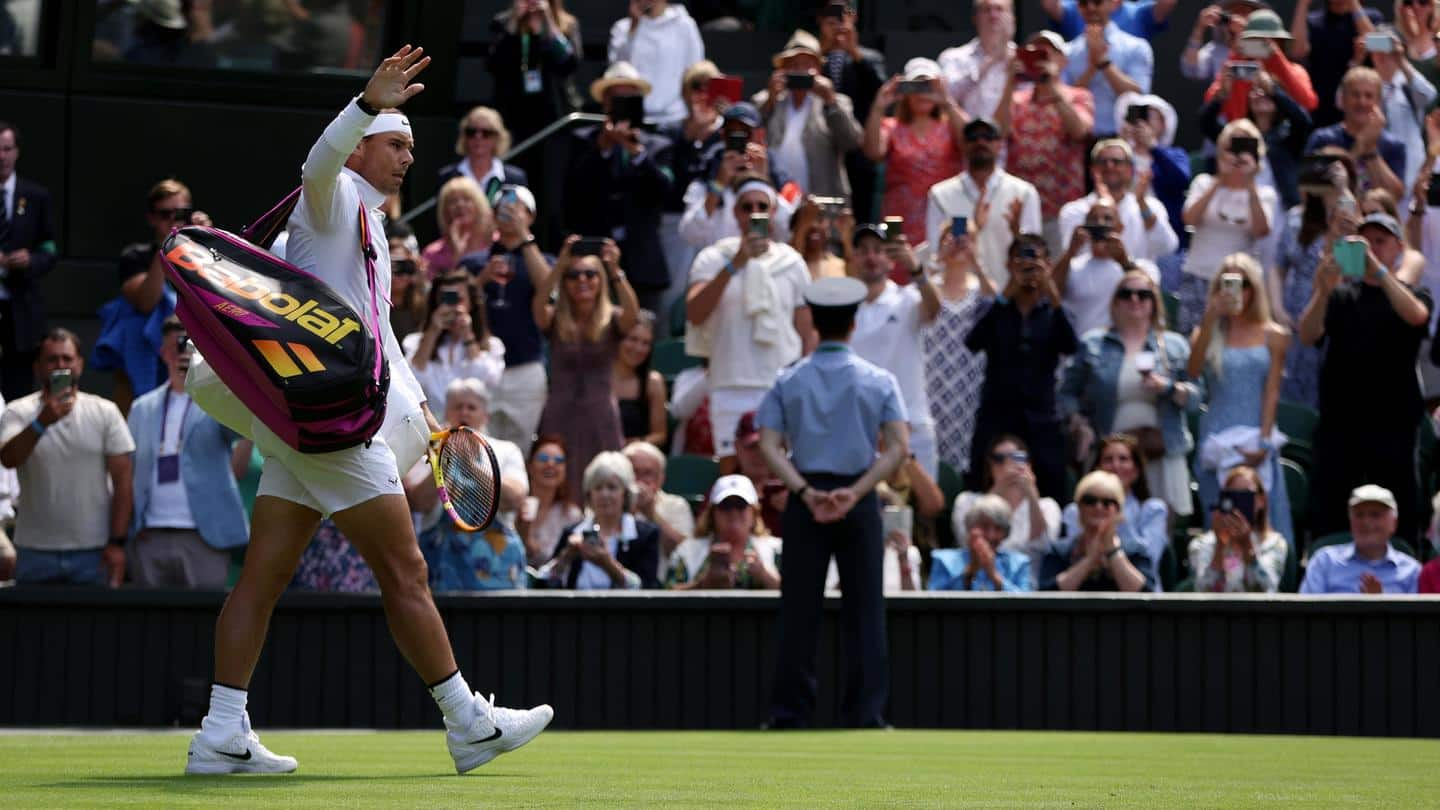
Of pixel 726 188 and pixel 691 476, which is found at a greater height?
pixel 726 188

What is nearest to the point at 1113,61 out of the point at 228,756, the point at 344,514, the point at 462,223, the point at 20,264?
the point at 462,223

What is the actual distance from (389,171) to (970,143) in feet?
24.4

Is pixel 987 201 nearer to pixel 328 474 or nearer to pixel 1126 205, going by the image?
pixel 1126 205

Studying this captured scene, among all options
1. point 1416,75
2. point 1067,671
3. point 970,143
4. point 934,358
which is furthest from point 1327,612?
point 1416,75

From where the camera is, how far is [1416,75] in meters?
15.1

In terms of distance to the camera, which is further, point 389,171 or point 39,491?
point 39,491

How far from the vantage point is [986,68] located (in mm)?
15305

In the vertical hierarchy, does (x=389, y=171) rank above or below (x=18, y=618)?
above

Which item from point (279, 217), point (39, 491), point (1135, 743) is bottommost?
point (1135, 743)

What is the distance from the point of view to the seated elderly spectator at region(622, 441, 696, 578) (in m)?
12.2

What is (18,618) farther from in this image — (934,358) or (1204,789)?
(1204,789)

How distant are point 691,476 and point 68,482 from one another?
3.37 m

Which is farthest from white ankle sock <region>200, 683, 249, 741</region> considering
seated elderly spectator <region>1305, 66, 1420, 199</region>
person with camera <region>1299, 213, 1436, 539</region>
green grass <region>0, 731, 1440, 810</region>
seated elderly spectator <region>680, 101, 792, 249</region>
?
seated elderly spectator <region>1305, 66, 1420, 199</region>

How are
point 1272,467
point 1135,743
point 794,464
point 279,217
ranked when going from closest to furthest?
point 279,217, point 1135,743, point 794,464, point 1272,467
